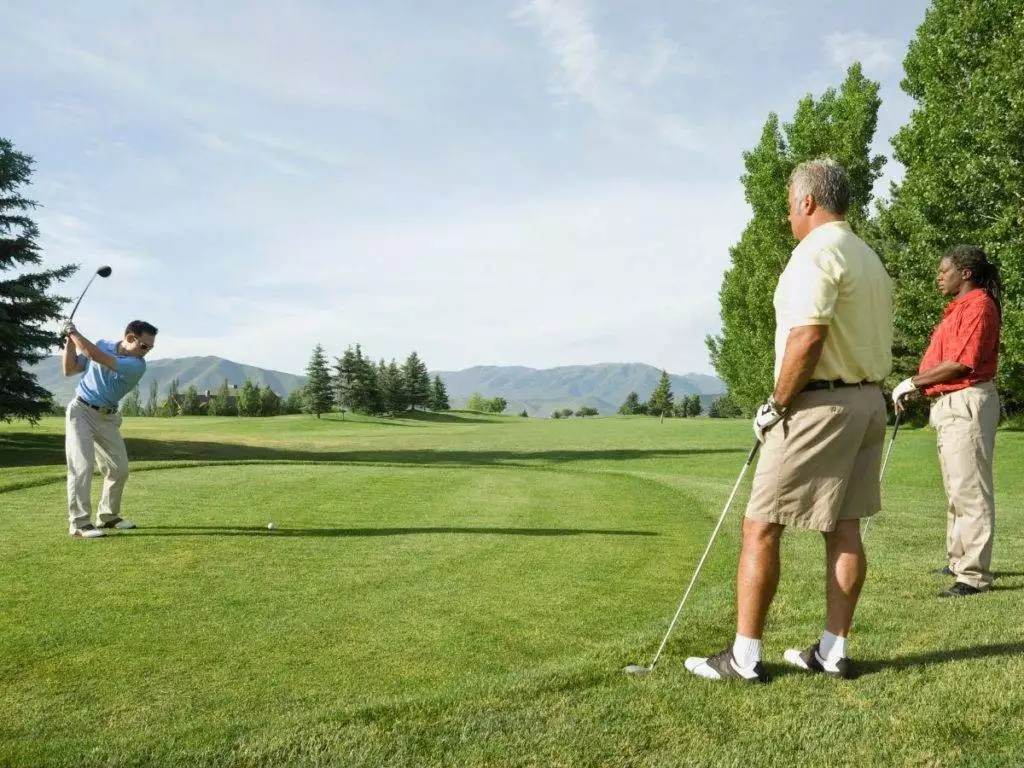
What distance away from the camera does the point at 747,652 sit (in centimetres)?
359

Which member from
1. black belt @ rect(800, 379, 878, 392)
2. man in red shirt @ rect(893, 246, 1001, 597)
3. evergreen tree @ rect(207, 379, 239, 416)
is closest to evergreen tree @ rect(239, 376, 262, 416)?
evergreen tree @ rect(207, 379, 239, 416)

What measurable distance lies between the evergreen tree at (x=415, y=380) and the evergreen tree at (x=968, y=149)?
254 feet

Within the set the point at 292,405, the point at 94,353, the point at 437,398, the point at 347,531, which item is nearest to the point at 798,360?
the point at 347,531

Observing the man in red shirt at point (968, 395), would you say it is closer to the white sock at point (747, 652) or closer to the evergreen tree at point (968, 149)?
the white sock at point (747, 652)

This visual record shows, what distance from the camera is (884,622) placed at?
4.62 meters

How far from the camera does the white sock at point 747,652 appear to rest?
3.58 metres

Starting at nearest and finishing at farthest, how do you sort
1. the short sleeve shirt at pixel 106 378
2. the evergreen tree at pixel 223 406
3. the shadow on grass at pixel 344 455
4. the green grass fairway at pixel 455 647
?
1. the green grass fairway at pixel 455 647
2. the short sleeve shirt at pixel 106 378
3. the shadow on grass at pixel 344 455
4. the evergreen tree at pixel 223 406

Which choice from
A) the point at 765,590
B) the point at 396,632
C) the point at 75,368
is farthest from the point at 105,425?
the point at 765,590

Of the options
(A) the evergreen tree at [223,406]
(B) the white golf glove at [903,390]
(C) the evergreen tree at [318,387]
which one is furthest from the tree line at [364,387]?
(B) the white golf glove at [903,390]

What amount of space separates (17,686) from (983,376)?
6.32 meters

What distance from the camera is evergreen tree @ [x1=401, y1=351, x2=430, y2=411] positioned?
3792 inches

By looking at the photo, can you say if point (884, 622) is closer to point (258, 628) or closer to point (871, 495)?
point (871, 495)

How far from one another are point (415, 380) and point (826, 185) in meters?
94.9

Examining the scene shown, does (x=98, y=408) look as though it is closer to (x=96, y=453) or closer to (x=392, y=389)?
(x=96, y=453)
